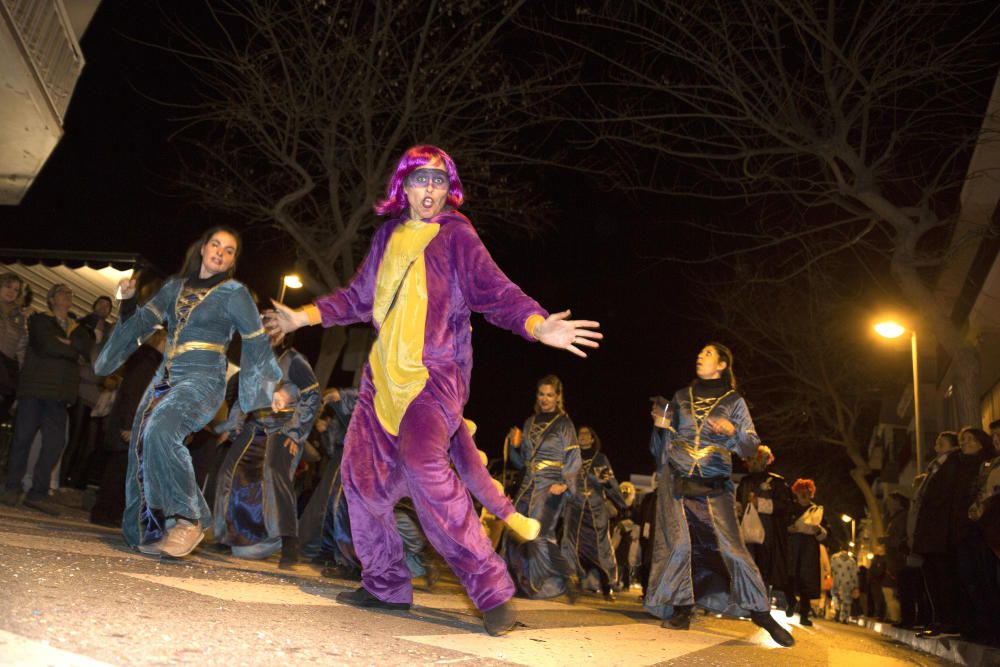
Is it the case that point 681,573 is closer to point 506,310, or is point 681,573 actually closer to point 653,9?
point 506,310

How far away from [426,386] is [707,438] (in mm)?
3217

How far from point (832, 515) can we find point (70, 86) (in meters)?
45.1

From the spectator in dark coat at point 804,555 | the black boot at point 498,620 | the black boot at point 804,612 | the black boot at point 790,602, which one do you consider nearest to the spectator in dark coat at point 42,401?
the black boot at point 498,620

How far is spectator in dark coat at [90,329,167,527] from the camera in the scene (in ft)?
27.0

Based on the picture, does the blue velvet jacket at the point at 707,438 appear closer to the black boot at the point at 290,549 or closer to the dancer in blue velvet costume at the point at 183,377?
the dancer in blue velvet costume at the point at 183,377

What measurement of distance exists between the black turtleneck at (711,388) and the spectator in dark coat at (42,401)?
5.34m

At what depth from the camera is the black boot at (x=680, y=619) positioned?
21.6 feet

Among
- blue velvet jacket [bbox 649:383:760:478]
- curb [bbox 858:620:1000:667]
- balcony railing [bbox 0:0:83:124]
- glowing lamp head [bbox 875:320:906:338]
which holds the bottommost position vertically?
curb [bbox 858:620:1000:667]

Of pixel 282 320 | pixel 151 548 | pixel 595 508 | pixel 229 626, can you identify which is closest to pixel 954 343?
pixel 595 508

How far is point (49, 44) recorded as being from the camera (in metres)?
14.0

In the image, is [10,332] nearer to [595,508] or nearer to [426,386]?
[426,386]

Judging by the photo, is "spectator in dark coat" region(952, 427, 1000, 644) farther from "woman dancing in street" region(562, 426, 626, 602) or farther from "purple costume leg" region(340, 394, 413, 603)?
"purple costume leg" region(340, 394, 413, 603)

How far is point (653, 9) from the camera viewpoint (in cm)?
1248

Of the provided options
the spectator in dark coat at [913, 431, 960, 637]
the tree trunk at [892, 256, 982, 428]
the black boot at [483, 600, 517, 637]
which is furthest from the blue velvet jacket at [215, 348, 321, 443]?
the tree trunk at [892, 256, 982, 428]
